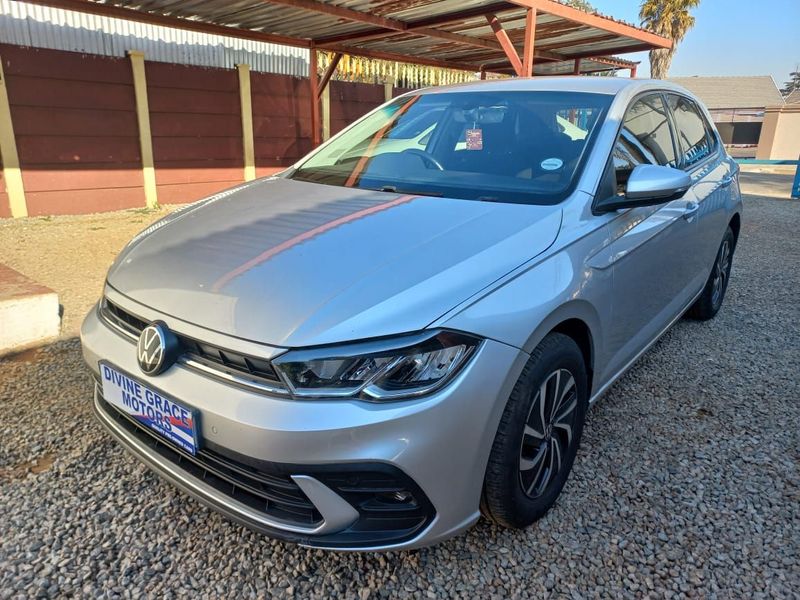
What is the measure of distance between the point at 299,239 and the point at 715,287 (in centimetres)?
340

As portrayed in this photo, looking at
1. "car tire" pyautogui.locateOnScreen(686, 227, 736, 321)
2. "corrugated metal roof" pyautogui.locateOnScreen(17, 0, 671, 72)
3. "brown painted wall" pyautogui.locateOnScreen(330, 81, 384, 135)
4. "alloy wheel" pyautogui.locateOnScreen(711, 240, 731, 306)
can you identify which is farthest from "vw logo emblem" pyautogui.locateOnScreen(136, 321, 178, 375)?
"brown painted wall" pyautogui.locateOnScreen(330, 81, 384, 135)

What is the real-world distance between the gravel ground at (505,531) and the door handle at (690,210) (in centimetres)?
94

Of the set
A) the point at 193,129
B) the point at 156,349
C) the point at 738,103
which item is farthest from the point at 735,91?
the point at 156,349

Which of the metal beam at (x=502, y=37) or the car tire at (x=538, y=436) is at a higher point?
the metal beam at (x=502, y=37)

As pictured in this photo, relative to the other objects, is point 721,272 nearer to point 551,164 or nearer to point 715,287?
point 715,287

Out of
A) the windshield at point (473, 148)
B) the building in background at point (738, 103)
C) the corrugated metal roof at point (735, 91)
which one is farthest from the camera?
the corrugated metal roof at point (735, 91)

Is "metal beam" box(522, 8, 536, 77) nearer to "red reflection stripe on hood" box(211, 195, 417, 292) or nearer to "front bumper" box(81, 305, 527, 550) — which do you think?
"red reflection stripe on hood" box(211, 195, 417, 292)

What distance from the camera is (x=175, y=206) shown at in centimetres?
903

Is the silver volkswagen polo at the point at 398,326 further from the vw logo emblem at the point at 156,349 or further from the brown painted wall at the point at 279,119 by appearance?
the brown painted wall at the point at 279,119

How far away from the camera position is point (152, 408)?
5.88 feet

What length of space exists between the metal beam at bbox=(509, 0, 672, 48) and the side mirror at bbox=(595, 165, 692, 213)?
496 cm

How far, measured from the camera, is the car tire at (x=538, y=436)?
5.87ft

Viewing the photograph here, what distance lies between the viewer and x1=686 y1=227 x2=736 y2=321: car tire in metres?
4.09

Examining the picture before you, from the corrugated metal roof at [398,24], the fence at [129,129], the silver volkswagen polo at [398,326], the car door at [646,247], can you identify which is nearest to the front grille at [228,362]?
the silver volkswagen polo at [398,326]
